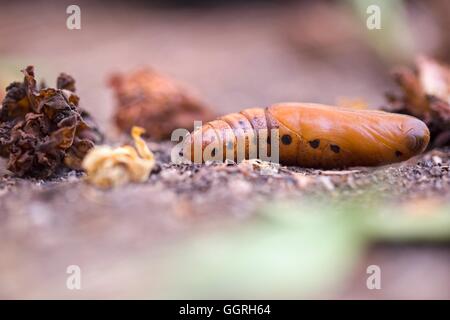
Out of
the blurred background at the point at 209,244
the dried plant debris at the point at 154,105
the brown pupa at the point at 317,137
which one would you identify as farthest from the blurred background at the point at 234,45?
the blurred background at the point at 209,244

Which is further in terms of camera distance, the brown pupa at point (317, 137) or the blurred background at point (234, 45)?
the blurred background at point (234, 45)

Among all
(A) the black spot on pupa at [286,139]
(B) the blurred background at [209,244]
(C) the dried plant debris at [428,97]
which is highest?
(C) the dried plant debris at [428,97]

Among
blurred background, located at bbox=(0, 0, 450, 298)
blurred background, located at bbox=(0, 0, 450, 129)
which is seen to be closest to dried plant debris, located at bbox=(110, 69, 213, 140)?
blurred background, located at bbox=(0, 0, 450, 129)

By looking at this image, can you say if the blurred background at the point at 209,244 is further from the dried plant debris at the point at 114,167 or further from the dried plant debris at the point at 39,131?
the dried plant debris at the point at 39,131

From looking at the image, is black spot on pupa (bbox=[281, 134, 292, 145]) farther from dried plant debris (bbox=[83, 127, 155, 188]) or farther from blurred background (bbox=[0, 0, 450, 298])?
dried plant debris (bbox=[83, 127, 155, 188])

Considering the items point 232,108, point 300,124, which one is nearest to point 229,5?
point 232,108

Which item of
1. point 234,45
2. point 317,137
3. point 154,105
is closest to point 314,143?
point 317,137

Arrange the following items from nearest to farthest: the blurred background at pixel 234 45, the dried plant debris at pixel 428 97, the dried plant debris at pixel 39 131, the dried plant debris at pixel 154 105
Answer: the dried plant debris at pixel 39 131, the dried plant debris at pixel 428 97, the dried plant debris at pixel 154 105, the blurred background at pixel 234 45
